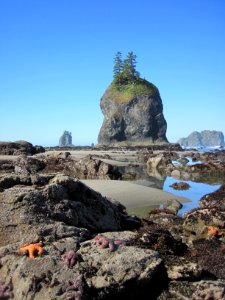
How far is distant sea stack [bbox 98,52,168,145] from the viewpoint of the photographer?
106 metres

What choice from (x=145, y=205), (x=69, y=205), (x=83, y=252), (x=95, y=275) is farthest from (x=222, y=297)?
(x=145, y=205)

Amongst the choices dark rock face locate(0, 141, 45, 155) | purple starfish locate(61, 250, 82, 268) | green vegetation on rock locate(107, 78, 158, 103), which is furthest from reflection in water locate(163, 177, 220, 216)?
green vegetation on rock locate(107, 78, 158, 103)

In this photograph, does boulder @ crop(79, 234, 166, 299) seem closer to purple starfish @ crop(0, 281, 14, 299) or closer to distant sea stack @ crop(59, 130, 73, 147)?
purple starfish @ crop(0, 281, 14, 299)

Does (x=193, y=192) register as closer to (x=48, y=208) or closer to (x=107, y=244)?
(x=48, y=208)

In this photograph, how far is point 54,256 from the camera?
5.97 metres

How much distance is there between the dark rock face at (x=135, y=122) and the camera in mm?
105500

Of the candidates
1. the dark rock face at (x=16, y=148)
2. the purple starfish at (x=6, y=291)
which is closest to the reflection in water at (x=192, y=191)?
the purple starfish at (x=6, y=291)

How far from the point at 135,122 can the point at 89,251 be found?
9999cm

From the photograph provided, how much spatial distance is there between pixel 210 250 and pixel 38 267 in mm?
4410

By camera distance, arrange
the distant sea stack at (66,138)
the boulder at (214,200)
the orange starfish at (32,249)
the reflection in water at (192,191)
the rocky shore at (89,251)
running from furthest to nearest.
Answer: the distant sea stack at (66,138)
the boulder at (214,200)
the reflection in water at (192,191)
the orange starfish at (32,249)
the rocky shore at (89,251)

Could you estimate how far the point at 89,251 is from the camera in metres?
6.41

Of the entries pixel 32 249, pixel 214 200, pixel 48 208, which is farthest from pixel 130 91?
pixel 32 249

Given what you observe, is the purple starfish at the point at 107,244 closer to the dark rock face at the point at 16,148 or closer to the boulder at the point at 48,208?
the boulder at the point at 48,208

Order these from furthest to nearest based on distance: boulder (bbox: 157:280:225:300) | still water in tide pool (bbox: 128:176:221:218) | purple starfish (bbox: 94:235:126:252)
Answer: still water in tide pool (bbox: 128:176:221:218), purple starfish (bbox: 94:235:126:252), boulder (bbox: 157:280:225:300)
